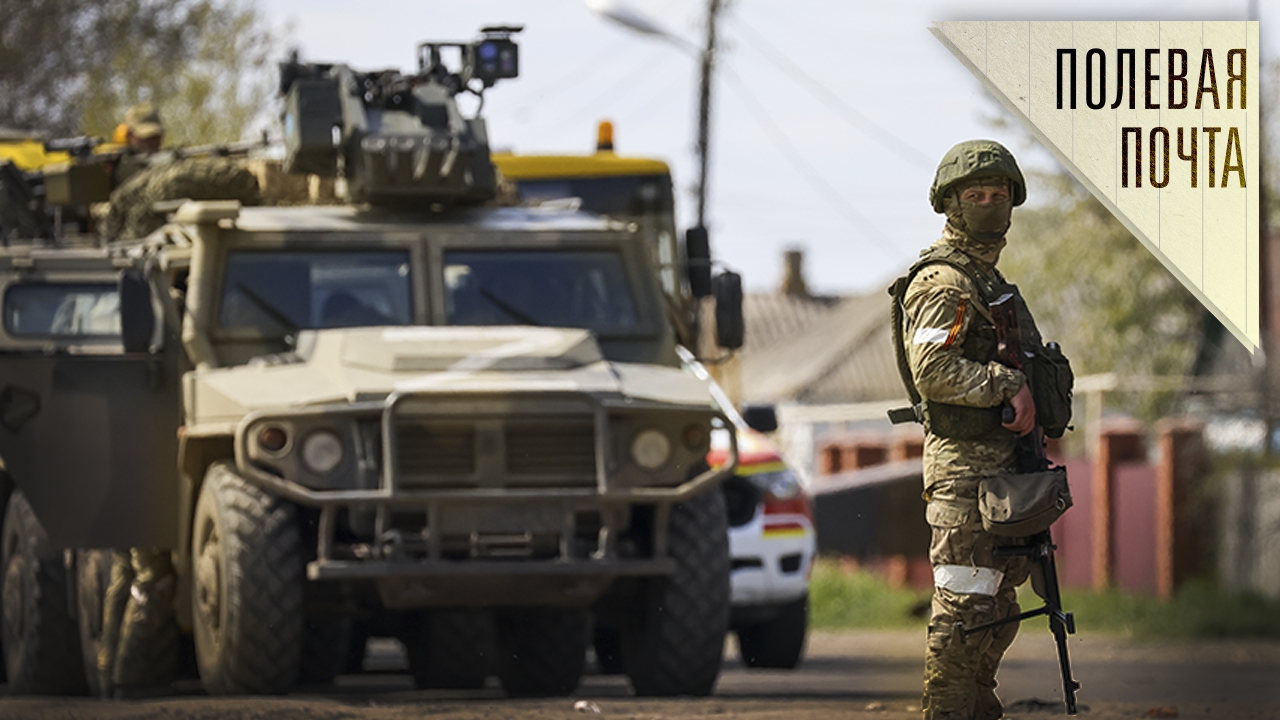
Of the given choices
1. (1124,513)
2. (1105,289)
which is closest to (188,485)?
(1124,513)

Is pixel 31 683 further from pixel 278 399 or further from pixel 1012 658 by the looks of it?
pixel 1012 658

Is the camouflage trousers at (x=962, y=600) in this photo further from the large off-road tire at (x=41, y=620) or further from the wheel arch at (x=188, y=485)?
the large off-road tire at (x=41, y=620)

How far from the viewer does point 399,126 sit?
37.9 ft

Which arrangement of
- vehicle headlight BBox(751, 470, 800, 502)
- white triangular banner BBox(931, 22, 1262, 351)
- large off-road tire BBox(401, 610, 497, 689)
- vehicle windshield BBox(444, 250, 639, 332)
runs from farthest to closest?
1. vehicle headlight BBox(751, 470, 800, 502)
2. large off-road tire BBox(401, 610, 497, 689)
3. vehicle windshield BBox(444, 250, 639, 332)
4. white triangular banner BBox(931, 22, 1262, 351)

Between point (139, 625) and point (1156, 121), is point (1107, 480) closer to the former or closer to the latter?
point (139, 625)

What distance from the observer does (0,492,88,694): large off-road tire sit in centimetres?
1094

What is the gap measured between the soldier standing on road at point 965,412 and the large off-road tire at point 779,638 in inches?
242

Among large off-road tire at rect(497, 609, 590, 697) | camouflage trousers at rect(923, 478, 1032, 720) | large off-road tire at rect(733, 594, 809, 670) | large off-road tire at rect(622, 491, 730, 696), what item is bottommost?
large off-road tire at rect(733, 594, 809, 670)

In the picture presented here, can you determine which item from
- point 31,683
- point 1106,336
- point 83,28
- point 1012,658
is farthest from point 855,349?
point 31,683

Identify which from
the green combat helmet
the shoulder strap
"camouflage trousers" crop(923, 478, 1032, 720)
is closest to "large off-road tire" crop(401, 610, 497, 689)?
the shoulder strap

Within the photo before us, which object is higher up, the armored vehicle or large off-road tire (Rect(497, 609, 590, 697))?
the armored vehicle

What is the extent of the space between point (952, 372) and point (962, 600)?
661mm

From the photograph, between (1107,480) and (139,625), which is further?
(1107,480)

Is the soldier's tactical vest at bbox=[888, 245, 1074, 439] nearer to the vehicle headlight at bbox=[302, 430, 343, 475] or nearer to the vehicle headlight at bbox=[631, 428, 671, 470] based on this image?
the vehicle headlight at bbox=[631, 428, 671, 470]
